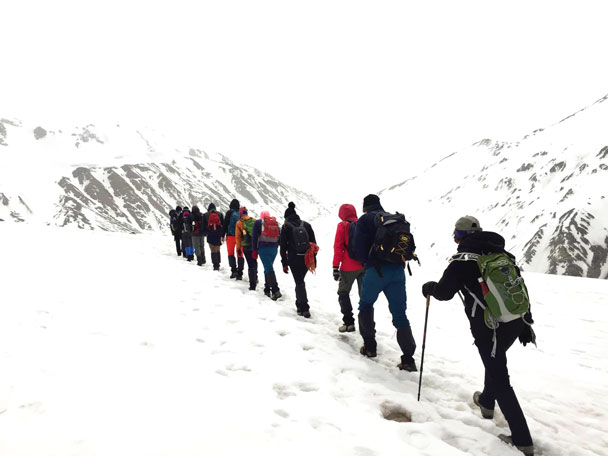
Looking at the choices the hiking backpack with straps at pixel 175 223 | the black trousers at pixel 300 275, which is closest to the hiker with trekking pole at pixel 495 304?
the black trousers at pixel 300 275

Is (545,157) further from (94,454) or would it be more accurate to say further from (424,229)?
(94,454)

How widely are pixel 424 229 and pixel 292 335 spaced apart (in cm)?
5794

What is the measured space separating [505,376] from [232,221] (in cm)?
913

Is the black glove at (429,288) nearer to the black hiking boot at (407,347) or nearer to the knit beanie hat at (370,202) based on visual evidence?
the black hiking boot at (407,347)

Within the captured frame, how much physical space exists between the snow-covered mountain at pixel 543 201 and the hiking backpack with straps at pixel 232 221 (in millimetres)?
34576

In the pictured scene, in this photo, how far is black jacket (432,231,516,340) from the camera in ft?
12.5

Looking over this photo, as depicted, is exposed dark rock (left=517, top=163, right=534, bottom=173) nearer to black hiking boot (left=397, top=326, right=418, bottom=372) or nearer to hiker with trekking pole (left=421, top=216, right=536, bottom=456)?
black hiking boot (left=397, top=326, right=418, bottom=372)

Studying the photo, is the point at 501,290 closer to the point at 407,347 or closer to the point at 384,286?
the point at 384,286

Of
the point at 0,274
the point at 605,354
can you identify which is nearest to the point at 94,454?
the point at 0,274

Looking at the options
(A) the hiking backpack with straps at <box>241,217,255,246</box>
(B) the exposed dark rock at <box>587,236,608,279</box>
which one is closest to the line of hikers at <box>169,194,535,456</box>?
(A) the hiking backpack with straps at <box>241,217,255,246</box>

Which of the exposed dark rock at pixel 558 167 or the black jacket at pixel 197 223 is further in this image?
the exposed dark rock at pixel 558 167

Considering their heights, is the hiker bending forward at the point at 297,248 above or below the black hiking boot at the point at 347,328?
above

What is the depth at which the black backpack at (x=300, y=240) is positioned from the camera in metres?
7.54

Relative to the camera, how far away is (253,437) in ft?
10.1
